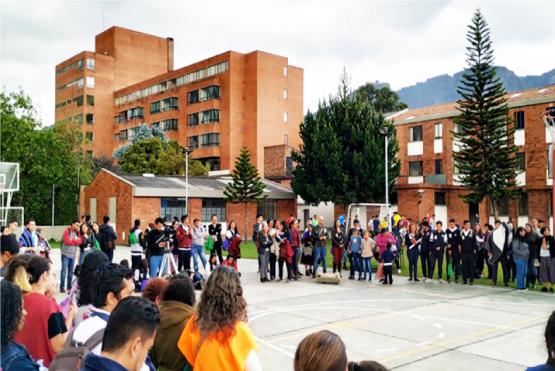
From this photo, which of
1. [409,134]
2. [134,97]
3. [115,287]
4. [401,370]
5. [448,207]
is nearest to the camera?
[115,287]


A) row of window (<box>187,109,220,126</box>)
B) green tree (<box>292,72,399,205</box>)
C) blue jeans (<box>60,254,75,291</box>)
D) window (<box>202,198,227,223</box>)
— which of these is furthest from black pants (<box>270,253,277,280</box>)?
row of window (<box>187,109,220,126</box>)

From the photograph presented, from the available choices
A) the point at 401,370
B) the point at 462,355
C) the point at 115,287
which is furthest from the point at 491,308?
the point at 115,287

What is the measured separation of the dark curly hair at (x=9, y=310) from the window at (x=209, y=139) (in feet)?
192

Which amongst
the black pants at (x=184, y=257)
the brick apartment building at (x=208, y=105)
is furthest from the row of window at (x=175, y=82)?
the black pants at (x=184, y=257)

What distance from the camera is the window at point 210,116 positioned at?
61531 millimetres

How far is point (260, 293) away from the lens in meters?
13.6

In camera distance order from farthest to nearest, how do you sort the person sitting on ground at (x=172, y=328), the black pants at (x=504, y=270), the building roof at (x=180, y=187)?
1. the building roof at (x=180, y=187)
2. the black pants at (x=504, y=270)
3. the person sitting on ground at (x=172, y=328)

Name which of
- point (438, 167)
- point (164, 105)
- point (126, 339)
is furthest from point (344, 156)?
point (164, 105)

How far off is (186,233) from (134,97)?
210 ft

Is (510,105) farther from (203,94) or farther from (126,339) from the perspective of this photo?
(126,339)

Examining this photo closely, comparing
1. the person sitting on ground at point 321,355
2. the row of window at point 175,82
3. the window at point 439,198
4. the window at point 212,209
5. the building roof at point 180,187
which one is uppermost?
the row of window at point 175,82

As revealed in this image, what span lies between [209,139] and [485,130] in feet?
122

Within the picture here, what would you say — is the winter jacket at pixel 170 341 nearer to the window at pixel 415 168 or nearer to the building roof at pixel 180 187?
the building roof at pixel 180 187

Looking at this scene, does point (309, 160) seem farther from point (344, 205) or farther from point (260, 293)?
point (260, 293)
